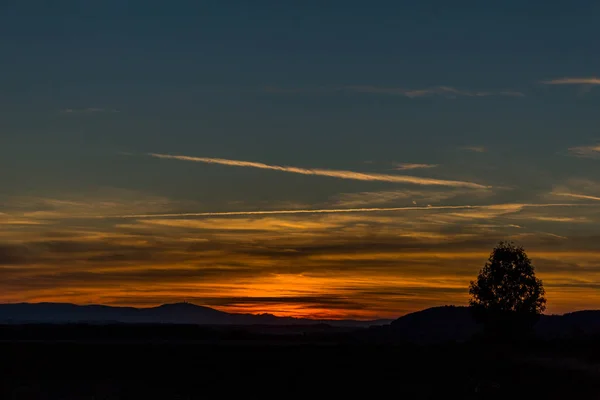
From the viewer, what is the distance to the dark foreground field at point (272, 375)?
48.8m

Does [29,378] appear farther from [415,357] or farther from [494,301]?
[494,301]

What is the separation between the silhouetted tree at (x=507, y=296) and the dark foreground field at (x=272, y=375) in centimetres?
3312

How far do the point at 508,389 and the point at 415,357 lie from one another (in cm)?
2724

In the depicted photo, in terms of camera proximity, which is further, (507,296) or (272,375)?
(507,296)

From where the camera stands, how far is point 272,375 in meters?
58.8

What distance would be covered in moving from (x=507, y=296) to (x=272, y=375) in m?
62.9

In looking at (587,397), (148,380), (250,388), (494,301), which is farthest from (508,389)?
(494,301)

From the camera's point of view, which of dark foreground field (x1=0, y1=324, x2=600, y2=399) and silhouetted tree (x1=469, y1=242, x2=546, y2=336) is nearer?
dark foreground field (x1=0, y1=324, x2=600, y2=399)

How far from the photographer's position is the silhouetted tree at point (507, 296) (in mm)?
113812

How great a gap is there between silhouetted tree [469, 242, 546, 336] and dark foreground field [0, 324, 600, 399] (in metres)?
33.1

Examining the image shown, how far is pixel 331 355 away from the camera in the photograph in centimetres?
7844

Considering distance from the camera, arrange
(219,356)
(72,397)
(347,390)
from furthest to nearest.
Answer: (219,356) < (347,390) < (72,397)

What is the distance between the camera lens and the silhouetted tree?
4481 inches

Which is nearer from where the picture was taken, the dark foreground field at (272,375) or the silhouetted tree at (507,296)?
the dark foreground field at (272,375)
